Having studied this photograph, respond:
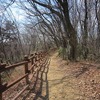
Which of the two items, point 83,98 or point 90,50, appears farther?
point 90,50

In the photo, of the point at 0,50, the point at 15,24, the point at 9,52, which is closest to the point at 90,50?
the point at 0,50

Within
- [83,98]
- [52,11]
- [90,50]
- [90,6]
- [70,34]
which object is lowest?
[83,98]

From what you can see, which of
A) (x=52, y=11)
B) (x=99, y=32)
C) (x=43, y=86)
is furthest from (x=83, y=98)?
(x=99, y=32)

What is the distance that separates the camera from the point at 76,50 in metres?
16.4

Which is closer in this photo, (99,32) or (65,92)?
(65,92)

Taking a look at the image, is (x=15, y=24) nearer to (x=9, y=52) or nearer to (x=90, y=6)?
(x=9, y=52)

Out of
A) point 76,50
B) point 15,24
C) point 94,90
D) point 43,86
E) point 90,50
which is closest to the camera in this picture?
point 94,90

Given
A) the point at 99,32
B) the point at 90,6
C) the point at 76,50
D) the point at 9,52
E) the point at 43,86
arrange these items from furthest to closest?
the point at 9,52 → the point at 90,6 → the point at 99,32 → the point at 76,50 → the point at 43,86

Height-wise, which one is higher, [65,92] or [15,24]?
[15,24]

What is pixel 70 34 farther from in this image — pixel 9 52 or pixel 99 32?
pixel 9 52

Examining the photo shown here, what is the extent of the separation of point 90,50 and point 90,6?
21.1ft

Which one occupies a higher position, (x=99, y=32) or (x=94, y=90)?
(x=99, y=32)

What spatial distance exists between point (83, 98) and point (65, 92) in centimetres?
95

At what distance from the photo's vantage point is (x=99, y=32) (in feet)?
66.1
